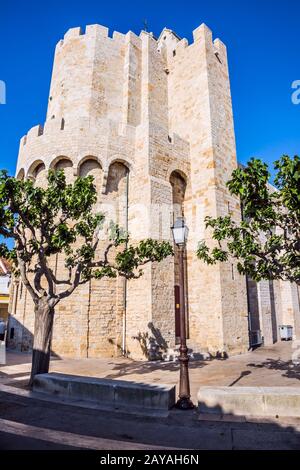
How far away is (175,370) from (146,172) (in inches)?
318

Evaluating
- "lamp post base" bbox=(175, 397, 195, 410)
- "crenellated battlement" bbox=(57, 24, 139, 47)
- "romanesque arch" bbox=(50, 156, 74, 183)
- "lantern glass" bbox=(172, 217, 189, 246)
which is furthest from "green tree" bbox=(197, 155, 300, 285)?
"crenellated battlement" bbox=(57, 24, 139, 47)

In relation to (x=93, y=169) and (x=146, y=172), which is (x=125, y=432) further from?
(x=93, y=169)

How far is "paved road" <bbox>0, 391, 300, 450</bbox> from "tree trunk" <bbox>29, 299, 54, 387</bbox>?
167 centimetres

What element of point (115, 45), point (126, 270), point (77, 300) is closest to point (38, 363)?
point (126, 270)

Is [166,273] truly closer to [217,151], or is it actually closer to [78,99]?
[217,151]

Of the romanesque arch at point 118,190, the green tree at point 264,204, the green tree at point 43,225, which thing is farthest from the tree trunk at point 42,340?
the romanesque arch at point 118,190

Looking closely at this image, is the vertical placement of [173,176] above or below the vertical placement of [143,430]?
above

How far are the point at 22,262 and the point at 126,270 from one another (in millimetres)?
2847

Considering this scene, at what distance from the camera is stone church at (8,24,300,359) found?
1179 centimetres

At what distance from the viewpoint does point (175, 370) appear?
29.5 ft

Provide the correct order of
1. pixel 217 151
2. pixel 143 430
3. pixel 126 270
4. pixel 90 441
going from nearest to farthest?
pixel 90 441, pixel 143 430, pixel 126 270, pixel 217 151

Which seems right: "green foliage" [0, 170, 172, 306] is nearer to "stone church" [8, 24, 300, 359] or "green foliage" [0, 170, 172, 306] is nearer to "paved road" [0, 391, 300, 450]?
"paved road" [0, 391, 300, 450]

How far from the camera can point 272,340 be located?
1638 centimetres

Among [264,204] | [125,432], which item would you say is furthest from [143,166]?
[125,432]
